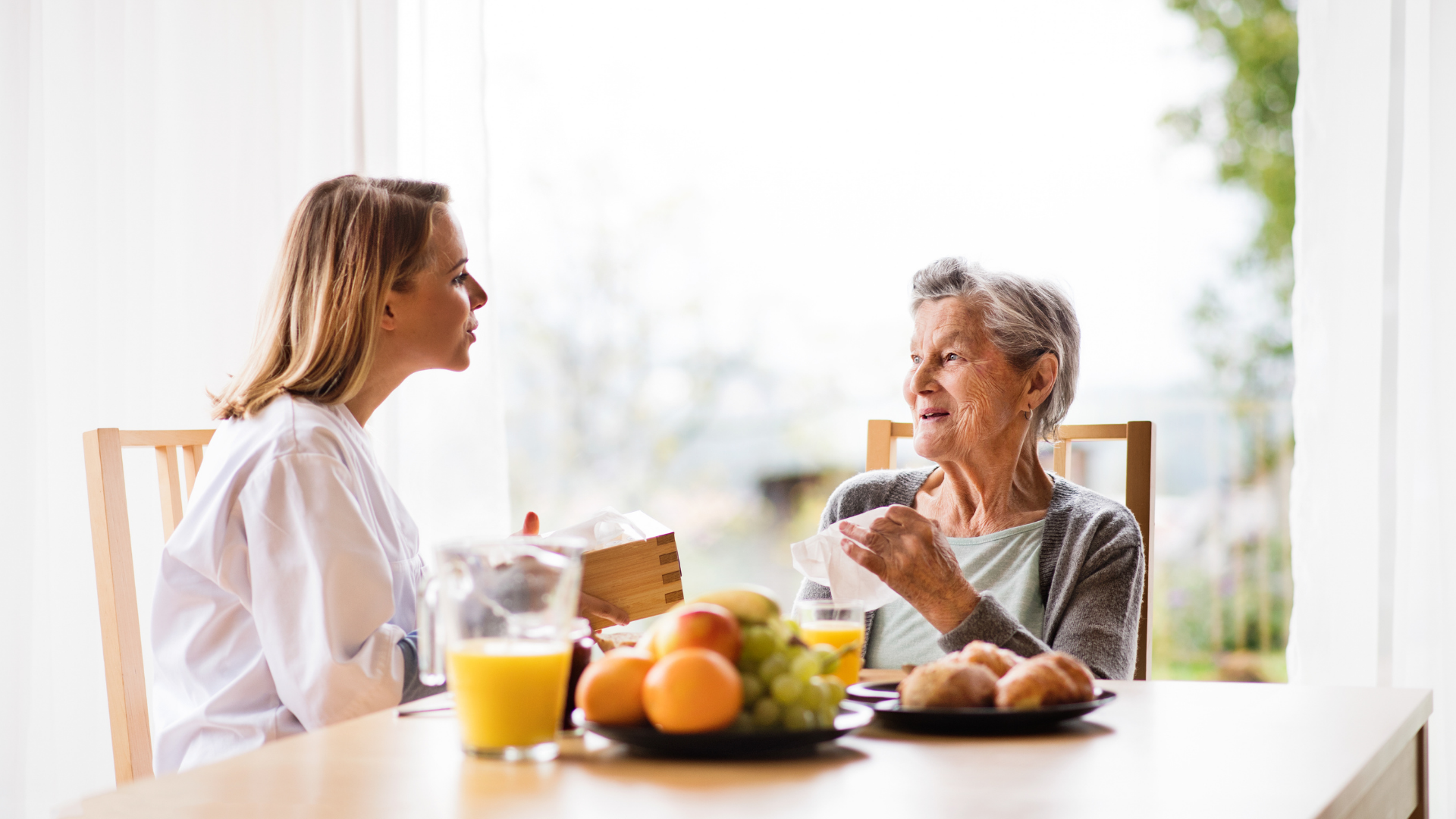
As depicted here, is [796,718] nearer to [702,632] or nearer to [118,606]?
[702,632]

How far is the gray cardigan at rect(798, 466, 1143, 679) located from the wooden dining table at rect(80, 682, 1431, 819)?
360 mm

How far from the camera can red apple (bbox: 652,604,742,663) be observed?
90 cm

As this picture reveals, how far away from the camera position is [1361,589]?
2.29m

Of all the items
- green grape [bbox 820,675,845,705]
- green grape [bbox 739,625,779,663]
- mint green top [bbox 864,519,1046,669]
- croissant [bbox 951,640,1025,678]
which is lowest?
mint green top [bbox 864,519,1046,669]

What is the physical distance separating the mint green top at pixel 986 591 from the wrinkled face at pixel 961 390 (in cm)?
16

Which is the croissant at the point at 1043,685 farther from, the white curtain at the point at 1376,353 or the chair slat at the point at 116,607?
the white curtain at the point at 1376,353

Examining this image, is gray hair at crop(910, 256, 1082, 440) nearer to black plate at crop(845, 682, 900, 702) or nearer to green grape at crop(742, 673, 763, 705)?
black plate at crop(845, 682, 900, 702)

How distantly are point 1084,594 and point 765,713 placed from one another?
90 centimetres

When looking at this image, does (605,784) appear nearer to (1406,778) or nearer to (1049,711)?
(1049,711)

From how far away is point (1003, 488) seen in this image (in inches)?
74.1

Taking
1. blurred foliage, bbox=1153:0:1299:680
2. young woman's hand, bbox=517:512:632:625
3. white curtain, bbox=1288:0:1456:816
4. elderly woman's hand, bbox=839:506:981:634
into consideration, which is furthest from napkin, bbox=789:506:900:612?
blurred foliage, bbox=1153:0:1299:680

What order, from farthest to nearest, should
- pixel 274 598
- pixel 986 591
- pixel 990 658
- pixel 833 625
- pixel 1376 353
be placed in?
1. pixel 1376 353
2. pixel 986 591
3. pixel 274 598
4. pixel 833 625
5. pixel 990 658

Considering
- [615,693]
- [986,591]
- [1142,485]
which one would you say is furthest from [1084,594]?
[615,693]

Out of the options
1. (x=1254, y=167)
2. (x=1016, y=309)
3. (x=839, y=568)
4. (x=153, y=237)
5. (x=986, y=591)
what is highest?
(x=1254, y=167)
